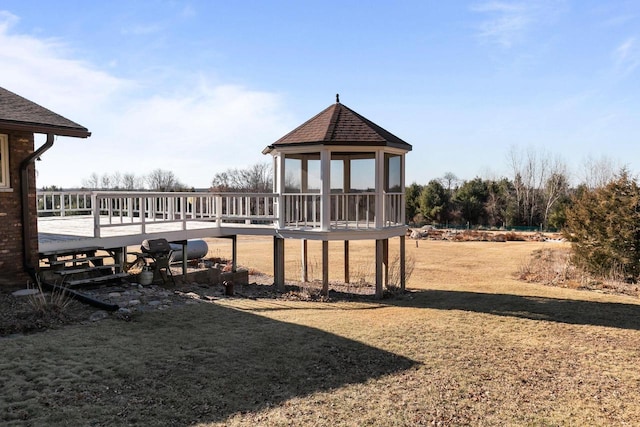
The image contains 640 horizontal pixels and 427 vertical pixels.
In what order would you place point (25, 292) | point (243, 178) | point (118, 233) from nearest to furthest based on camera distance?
point (25, 292), point (118, 233), point (243, 178)

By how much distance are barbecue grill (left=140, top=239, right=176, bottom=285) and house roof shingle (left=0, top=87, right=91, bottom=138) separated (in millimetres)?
2774

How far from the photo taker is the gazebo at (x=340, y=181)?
1178 cm

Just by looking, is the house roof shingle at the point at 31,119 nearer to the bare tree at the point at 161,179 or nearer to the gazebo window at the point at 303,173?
the gazebo window at the point at 303,173

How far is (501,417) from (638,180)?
49.7ft

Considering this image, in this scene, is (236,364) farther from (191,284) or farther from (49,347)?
(191,284)

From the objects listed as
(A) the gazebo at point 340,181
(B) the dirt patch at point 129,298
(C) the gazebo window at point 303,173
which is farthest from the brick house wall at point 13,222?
(C) the gazebo window at point 303,173

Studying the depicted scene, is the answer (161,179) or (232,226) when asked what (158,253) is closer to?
(232,226)

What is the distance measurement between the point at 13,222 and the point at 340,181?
8.32 metres

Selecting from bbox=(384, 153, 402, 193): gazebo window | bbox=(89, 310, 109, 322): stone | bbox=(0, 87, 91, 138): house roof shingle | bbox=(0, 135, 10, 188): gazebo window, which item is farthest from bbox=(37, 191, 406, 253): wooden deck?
bbox=(89, 310, 109, 322): stone

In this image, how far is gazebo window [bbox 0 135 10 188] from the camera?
893 centimetres

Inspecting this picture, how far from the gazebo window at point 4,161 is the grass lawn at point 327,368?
3.74 m

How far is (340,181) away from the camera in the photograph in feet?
45.1

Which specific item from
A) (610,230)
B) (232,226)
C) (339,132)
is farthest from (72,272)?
(610,230)

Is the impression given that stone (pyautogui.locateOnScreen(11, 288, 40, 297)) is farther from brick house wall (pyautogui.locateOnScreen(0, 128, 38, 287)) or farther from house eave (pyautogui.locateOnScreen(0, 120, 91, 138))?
house eave (pyautogui.locateOnScreen(0, 120, 91, 138))
